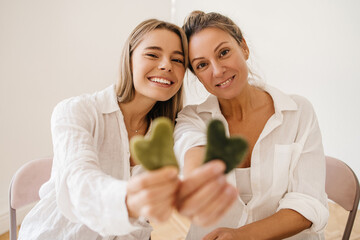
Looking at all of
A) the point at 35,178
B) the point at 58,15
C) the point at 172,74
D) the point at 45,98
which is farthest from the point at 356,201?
the point at 58,15

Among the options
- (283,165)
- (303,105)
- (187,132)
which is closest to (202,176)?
(187,132)

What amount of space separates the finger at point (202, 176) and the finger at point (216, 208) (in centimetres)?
3

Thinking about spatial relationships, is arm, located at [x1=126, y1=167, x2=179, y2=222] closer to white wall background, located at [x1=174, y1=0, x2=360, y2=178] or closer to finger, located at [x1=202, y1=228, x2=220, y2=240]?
finger, located at [x1=202, y1=228, x2=220, y2=240]

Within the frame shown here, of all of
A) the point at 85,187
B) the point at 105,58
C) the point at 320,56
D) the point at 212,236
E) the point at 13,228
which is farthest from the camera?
the point at 105,58

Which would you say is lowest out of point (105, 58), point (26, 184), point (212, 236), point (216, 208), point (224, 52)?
point (26, 184)

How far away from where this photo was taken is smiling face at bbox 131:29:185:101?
841 millimetres

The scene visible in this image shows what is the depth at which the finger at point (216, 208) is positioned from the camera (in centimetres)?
34

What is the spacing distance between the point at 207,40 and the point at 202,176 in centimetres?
68

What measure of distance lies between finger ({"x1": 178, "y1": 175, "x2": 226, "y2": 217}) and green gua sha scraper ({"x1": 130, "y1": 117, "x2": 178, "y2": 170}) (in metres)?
0.06

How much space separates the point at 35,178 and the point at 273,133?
3.01ft

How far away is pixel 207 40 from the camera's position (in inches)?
35.7

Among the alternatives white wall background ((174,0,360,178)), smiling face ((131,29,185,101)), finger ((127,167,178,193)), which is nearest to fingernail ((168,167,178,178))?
finger ((127,167,178,193))

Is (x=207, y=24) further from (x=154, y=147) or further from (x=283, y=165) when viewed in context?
(x=154, y=147)

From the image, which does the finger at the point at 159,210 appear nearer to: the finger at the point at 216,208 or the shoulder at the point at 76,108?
the finger at the point at 216,208
